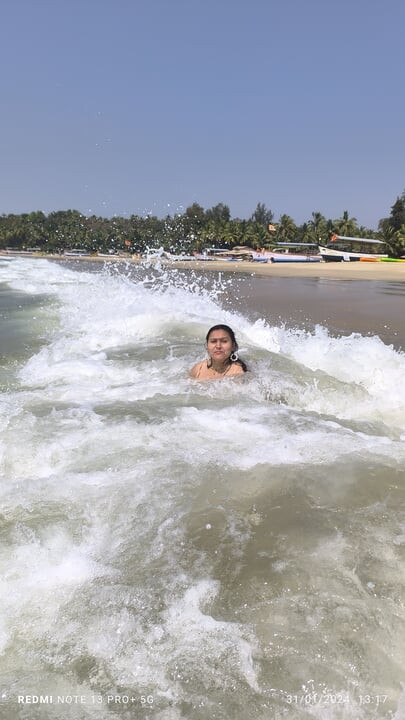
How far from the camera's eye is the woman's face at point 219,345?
16.3 feet

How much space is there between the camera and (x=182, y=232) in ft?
307

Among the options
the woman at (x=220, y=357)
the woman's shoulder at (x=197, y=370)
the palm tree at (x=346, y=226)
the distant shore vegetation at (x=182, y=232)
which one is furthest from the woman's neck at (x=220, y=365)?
the palm tree at (x=346, y=226)

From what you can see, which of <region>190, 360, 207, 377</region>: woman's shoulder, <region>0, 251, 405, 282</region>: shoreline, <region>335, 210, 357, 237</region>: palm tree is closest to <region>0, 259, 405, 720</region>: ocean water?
<region>190, 360, 207, 377</region>: woman's shoulder

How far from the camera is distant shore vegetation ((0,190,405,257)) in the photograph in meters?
80.7

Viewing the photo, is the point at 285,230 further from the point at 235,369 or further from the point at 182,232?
the point at 235,369

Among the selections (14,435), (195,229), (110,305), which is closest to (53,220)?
(195,229)

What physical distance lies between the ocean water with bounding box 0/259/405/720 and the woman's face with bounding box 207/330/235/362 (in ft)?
1.04

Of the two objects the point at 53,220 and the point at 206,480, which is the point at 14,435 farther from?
the point at 53,220

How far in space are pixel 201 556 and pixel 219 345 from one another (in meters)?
2.85

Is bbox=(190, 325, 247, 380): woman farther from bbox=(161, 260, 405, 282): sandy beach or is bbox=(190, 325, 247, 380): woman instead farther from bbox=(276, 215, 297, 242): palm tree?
bbox=(276, 215, 297, 242): palm tree

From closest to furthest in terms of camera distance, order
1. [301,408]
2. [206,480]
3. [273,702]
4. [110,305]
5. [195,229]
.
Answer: [273,702]
[206,480]
[301,408]
[110,305]
[195,229]

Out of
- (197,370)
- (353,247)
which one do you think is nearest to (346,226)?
(353,247)

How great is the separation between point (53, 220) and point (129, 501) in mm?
135743

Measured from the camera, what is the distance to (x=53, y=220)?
127m
